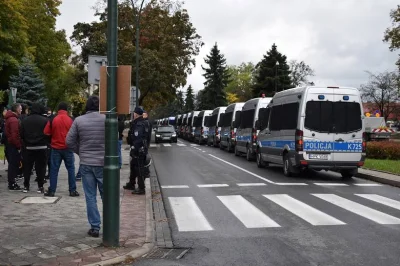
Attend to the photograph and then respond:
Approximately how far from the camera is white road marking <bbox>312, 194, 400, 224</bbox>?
8359mm

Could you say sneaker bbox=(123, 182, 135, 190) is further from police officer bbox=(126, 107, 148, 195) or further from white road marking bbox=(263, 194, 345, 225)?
white road marking bbox=(263, 194, 345, 225)

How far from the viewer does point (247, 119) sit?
23.2 metres

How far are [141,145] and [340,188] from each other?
525 cm

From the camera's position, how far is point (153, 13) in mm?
42438

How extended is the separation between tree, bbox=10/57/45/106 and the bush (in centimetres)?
2872

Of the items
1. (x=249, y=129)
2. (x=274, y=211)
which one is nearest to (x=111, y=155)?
(x=274, y=211)

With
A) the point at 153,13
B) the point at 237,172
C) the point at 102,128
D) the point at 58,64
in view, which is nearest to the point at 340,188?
the point at 237,172

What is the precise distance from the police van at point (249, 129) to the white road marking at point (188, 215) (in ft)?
Answer: 35.2

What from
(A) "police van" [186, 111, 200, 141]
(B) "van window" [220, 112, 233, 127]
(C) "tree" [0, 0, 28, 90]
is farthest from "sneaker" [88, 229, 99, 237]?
(A) "police van" [186, 111, 200, 141]

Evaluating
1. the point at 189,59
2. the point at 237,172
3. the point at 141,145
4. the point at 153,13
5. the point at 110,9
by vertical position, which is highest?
the point at 153,13

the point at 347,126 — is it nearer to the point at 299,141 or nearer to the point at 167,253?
the point at 299,141

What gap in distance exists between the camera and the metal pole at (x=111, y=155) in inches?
243

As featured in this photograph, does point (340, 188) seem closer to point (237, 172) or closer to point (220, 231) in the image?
point (237, 172)

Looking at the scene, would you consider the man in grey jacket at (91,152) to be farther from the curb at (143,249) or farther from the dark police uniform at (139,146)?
the dark police uniform at (139,146)
